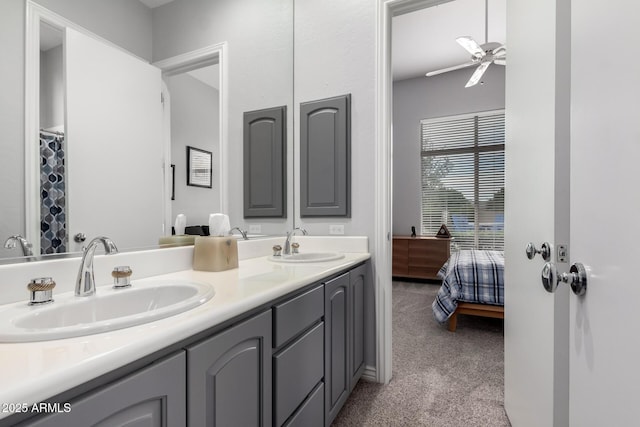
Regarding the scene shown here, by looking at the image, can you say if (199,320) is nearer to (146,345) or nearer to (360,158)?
(146,345)

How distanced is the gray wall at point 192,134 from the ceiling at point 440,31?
2325mm

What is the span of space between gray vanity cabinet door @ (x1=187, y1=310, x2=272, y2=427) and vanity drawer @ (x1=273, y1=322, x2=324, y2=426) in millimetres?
56

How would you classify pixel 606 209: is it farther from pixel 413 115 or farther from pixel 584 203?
pixel 413 115

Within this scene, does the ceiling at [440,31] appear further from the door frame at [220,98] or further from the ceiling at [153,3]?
the ceiling at [153,3]

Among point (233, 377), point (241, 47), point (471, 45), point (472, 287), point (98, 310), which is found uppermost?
point (471, 45)

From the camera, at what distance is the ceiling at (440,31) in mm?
3463

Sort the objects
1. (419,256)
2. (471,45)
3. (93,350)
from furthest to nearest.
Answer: (419,256), (471,45), (93,350)

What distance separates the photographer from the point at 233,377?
0.83 m

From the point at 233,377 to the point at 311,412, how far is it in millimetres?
608

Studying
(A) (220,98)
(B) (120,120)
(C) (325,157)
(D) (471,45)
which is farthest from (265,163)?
(D) (471,45)

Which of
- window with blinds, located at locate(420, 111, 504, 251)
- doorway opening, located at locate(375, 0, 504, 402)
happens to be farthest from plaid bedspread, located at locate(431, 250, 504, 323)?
window with blinds, located at locate(420, 111, 504, 251)

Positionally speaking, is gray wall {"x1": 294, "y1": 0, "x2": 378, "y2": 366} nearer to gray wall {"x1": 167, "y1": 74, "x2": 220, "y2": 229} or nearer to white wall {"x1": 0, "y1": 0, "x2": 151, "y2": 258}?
gray wall {"x1": 167, "y1": 74, "x2": 220, "y2": 229}

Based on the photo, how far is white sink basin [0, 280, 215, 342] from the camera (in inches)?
24.0

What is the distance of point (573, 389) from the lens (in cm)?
71
